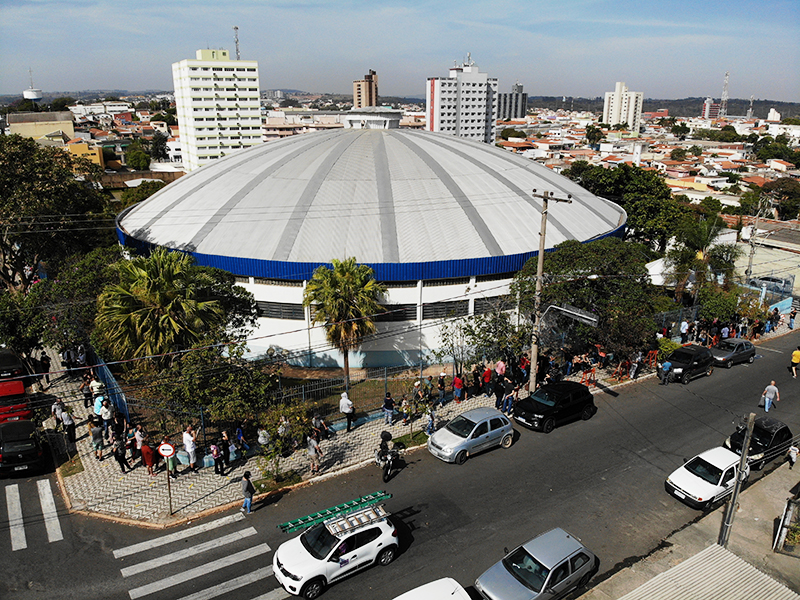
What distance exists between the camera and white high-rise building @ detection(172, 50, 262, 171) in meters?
126

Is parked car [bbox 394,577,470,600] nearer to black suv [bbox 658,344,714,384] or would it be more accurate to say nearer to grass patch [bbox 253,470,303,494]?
grass patch [bbox 253,470,303,494]

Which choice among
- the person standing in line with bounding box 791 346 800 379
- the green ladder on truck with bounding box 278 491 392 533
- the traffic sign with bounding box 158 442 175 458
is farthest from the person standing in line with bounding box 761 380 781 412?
the traffic sign with bounding box 158 442 175 458

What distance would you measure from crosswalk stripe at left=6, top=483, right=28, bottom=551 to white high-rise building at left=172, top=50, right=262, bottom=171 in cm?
11512

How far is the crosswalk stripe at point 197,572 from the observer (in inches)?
569

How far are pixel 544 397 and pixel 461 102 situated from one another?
173135mm

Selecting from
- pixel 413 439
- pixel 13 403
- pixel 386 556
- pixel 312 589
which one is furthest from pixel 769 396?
pixel 13 403

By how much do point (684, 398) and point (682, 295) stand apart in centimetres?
1290

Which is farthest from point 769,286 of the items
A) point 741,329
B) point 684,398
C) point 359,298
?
point 359,298

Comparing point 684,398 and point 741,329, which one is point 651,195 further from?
point 684,398

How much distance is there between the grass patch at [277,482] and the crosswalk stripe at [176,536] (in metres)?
1.35

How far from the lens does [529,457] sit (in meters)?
21.0

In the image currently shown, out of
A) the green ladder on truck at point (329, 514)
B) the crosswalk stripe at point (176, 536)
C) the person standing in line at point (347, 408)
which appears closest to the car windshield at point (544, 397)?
the person standing in line at point (347, 408)

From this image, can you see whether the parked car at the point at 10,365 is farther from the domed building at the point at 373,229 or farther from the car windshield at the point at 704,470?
the car windshield at the point at 704,470

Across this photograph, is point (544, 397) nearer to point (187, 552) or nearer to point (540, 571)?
point (540, 571)
